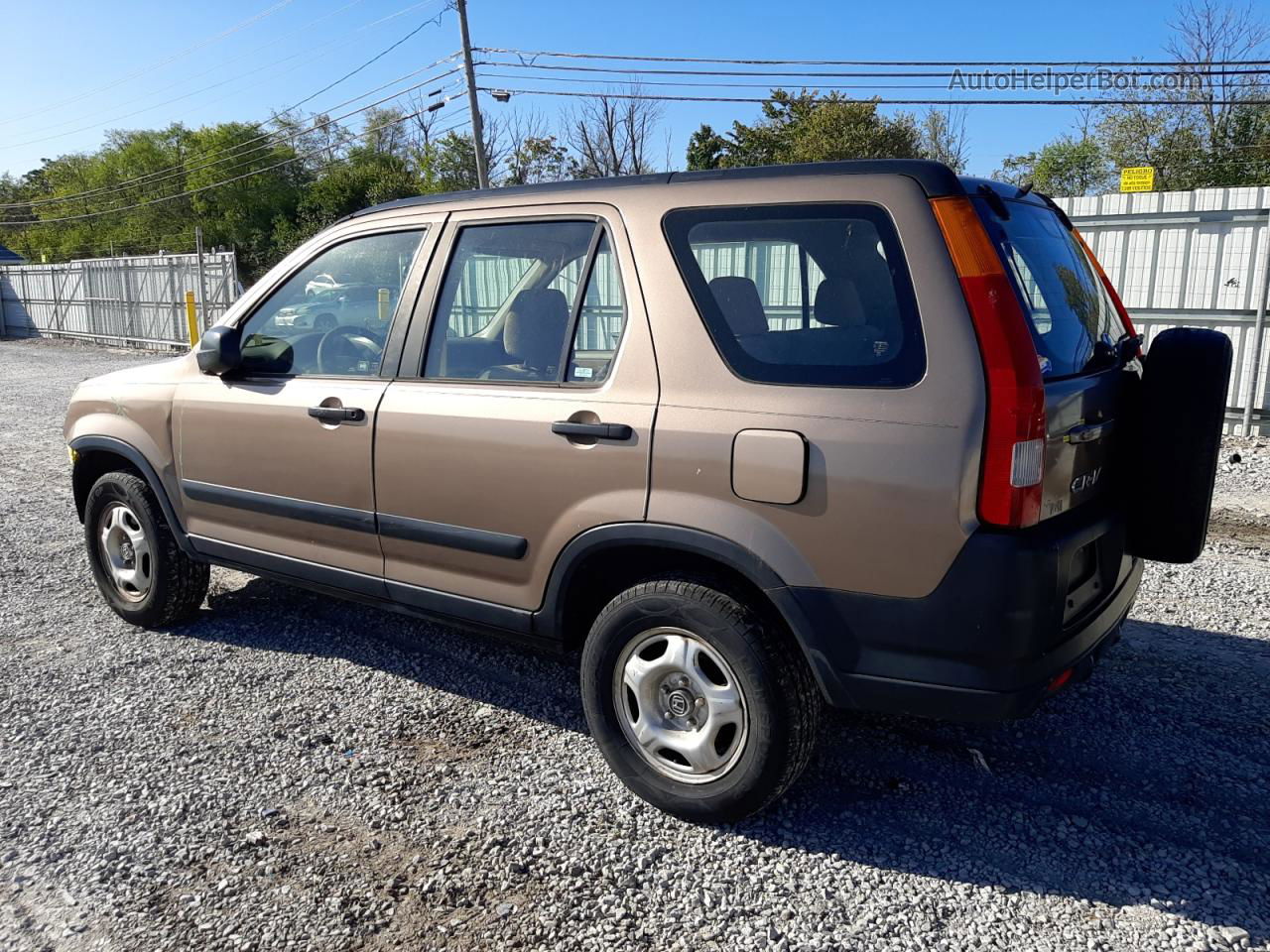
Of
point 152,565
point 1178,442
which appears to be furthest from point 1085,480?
point 152,565

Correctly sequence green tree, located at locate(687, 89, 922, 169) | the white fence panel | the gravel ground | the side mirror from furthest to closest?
green tree, located at locate(687, 89, 922, 169) → the white fence panel → the side mirror → the gravel ground

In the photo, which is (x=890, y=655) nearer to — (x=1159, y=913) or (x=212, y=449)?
(x=1159, y=913)

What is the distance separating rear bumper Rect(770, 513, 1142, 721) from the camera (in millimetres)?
2357

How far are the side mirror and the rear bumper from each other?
8.22 ft

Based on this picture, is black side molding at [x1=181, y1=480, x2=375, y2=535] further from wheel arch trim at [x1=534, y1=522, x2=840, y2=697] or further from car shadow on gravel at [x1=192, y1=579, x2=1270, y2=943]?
wheel arch trim at [x1=534, y1=522, x2=840, y2=697]

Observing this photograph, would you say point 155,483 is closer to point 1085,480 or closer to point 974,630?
point 974,630

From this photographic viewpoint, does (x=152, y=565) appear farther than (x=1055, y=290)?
Yes

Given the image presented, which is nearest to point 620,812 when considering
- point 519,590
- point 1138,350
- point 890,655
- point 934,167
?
point 519,590

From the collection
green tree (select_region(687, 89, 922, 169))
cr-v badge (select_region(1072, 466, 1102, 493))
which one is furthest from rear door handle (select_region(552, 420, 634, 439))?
green tree (select_region(687, 89, 922, 169))

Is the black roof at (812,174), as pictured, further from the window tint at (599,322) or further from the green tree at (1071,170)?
the green tree at (1071,170)

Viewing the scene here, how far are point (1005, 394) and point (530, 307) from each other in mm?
1656

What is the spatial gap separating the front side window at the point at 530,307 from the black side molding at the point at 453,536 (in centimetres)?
52

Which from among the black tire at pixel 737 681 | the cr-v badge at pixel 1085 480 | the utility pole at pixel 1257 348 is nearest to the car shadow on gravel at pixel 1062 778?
the black tire at pixel 737 681

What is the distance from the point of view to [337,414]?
11.7ft
